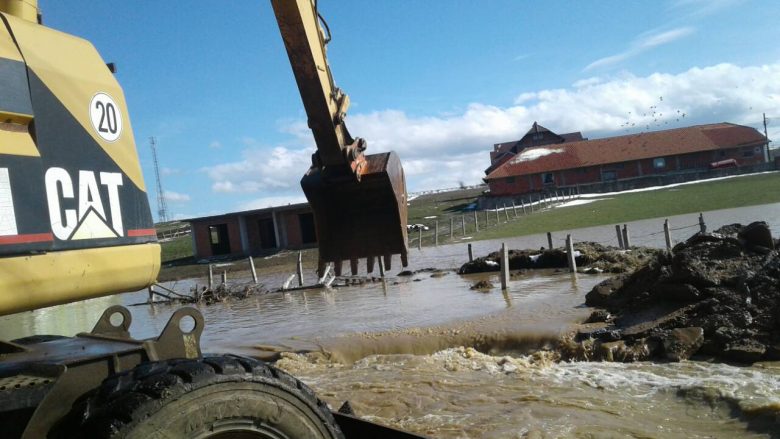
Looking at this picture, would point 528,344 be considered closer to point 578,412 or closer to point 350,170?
point 578,412

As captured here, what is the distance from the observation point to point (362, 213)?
28.1ft

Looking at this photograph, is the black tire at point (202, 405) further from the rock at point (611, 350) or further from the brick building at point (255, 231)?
the brick building at point (255, 231)

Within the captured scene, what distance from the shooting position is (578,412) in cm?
780

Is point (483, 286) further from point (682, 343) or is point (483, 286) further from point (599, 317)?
point (682, 343)

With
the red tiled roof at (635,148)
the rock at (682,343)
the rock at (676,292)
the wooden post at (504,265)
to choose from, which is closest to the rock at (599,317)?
the rock at (676,292)

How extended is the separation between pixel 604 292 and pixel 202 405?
43.0 ft

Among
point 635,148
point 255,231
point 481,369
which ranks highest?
point 635,148

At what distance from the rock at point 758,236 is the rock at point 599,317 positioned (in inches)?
126

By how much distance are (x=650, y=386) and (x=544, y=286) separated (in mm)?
10843

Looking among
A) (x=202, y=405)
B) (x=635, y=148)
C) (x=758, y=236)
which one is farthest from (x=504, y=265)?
(x=635, y=148)

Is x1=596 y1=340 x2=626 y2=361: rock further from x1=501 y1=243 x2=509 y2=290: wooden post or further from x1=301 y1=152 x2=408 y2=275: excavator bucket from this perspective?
x1=501 y1=243 x2=509 y2=290: wooden post

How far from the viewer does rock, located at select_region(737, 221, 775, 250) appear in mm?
12883

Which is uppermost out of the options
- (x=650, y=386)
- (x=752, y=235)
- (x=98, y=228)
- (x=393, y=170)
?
(x=393, y=170)

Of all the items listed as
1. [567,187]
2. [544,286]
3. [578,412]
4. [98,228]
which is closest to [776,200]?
[567,187]
